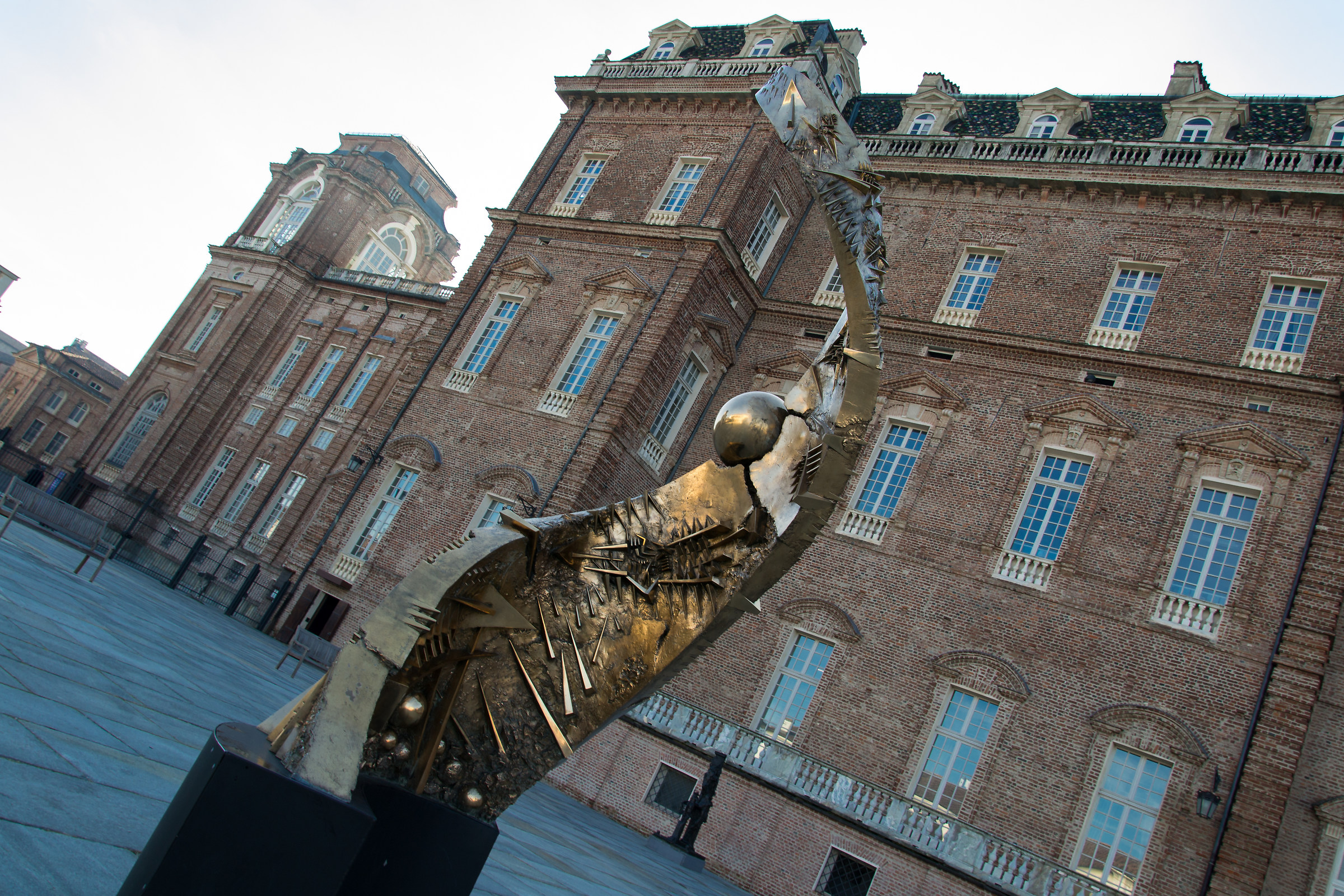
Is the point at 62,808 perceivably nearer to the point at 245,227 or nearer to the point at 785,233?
the point at 785,233

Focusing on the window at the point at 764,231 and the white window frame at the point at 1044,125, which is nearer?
the white window frame at the point at 1044,125

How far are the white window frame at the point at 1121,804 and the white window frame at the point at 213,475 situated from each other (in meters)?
33.0

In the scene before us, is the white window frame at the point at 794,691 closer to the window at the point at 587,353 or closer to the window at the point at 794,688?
the window at the point at 794,688

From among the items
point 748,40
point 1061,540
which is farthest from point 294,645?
point 748,40

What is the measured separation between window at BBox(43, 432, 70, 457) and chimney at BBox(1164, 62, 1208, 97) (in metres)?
65.7

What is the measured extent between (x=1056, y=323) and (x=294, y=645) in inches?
747

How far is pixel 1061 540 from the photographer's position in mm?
16219

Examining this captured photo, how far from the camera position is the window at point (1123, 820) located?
13383 millimetres

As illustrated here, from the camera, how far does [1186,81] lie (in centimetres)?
2105

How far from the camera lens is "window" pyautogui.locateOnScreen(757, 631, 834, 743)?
54.7ft

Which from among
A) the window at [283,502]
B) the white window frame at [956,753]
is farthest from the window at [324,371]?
the white window frame at [956,753]

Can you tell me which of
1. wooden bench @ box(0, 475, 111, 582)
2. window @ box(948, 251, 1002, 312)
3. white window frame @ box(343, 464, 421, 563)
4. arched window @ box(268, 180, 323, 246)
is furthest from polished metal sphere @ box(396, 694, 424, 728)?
arched window @ box(268, 180, 323, 246)

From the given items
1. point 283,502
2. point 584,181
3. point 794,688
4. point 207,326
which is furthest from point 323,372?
point 794,688

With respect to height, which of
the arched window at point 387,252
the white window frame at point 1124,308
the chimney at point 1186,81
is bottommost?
the white window frame at point 1124,308
